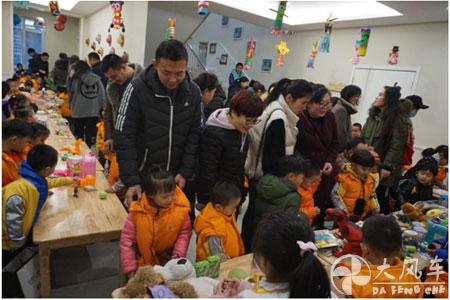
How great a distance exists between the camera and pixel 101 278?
2.13 metres

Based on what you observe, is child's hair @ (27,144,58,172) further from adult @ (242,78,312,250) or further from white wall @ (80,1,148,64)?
white wall @ (80,1,148,64)

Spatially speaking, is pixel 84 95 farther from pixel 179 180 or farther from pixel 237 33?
pixel 237 33

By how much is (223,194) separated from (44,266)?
3.09 ft

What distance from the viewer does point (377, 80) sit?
A: 6.02m

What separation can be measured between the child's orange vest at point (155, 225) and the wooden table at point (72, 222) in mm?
173

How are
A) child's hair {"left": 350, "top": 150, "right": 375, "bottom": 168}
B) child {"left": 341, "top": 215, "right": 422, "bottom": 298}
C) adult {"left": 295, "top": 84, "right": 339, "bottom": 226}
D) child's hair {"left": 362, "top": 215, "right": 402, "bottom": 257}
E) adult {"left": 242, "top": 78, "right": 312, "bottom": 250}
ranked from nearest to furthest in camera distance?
child {"left": 341, "top": 215, "right": 422, "bottom": 298} → child's hair {"left": 362, "top": 215, "right": 402, "bottom": 257} → adult {"left": 242, "top": 78, "right": 312, "bottom": 250} → adult {"left": 295, "top": 84, "right": 339, "bottom": 226} → child's hair {"left": 350, "top": 150, "right": 375, "bottom": 168}

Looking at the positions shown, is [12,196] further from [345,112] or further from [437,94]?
[437,94]

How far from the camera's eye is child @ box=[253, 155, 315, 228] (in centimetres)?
180

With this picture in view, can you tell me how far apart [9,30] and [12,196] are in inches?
352

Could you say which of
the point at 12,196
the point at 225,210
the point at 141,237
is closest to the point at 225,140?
the point at 225,210

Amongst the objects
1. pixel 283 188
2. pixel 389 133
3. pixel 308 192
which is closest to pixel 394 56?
pixel 389 133

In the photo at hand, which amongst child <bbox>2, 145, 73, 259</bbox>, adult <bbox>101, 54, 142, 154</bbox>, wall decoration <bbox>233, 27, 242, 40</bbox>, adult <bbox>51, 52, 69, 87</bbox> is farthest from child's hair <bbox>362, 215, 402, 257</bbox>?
wall decoration <bbox>233, 27, 242, 40</bbox>

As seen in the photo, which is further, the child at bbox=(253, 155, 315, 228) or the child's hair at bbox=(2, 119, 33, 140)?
the child's hair at bbox=(2, 119, 33, 140)

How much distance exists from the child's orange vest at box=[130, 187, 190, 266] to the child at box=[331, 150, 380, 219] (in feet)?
4.07
